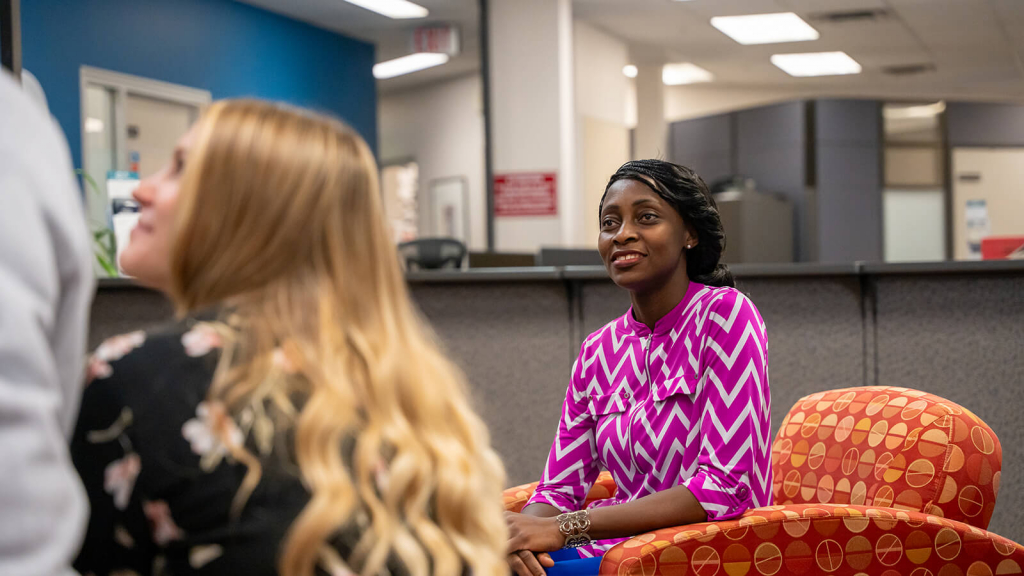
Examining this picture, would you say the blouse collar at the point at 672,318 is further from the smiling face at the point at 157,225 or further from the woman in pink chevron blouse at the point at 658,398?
the smiling face at the point at 157,225

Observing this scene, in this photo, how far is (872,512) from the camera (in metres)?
1.40

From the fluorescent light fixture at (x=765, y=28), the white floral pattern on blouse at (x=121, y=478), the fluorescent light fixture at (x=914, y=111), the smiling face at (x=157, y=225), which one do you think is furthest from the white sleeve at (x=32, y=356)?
the fluorescent light fixture at (x=914, y=111)

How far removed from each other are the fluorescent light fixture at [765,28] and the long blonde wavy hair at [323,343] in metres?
7.02

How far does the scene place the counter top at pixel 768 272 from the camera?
7.90 ft

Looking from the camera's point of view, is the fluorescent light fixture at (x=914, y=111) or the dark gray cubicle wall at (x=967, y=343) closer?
the dark gray cubicle wall at (x=967, y=343)

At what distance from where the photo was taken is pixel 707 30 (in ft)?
25.3

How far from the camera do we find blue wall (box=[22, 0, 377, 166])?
5.58 metres

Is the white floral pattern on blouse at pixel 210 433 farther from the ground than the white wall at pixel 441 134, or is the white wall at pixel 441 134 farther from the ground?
the white wall at pixel 441 134

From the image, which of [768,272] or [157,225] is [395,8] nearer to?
[768,272]

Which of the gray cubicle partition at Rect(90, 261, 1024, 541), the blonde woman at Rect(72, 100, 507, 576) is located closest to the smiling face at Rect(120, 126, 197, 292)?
the blonde woman at Rect(72, 100, 507, 576)

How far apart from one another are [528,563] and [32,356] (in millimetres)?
986

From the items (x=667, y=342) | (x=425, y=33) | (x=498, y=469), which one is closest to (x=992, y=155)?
(x=425, y=33)

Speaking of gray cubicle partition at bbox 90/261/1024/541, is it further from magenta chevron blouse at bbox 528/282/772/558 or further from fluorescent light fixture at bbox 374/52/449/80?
fluorescent light fixture at bbox 374/52/449/80

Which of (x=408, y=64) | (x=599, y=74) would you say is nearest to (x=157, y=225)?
(x=599, y=74)
